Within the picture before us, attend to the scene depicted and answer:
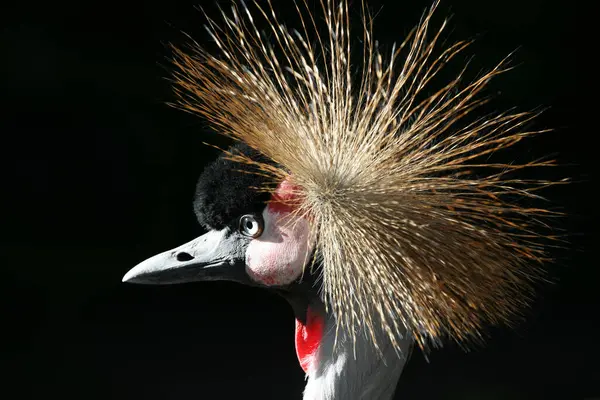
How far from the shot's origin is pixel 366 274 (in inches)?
51.5

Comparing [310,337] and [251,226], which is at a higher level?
[251,226]

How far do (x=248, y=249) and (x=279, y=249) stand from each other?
6cm

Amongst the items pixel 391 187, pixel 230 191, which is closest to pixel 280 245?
pixel 230 191

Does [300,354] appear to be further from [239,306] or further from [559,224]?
[239,306]

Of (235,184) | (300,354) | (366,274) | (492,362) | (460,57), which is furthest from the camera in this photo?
(492,362)

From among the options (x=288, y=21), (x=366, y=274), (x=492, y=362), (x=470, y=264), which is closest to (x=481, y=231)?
(x=470, y=264)

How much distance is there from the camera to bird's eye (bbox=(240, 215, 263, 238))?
143cm

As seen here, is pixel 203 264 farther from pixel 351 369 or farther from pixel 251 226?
pixel 351 369

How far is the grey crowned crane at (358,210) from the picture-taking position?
1303 mm

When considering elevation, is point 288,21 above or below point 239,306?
above

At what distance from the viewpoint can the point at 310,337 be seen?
1.49m

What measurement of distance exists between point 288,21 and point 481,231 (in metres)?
1.16

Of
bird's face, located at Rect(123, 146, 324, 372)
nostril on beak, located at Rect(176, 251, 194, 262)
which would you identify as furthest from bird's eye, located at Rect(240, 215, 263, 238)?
nostril on beak, located at Rect(176, 251, 194, 262)

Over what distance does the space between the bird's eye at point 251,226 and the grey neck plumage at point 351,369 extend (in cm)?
20
